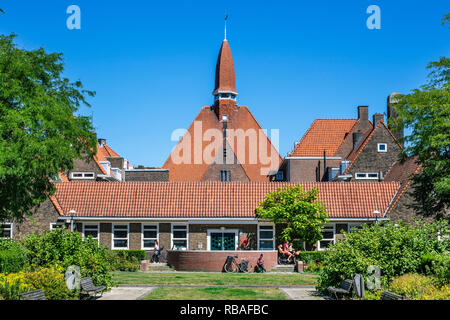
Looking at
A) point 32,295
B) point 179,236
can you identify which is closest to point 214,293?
point 32,295

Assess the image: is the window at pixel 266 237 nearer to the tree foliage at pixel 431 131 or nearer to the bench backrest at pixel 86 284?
the tree foliage at pixel 431 131

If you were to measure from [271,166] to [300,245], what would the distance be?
3739 centimetres

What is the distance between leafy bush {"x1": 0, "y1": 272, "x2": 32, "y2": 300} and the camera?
15.2m

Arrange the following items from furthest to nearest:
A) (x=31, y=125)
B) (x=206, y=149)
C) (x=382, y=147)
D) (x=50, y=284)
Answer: (x=206, y=149)
(x=382, y=147)
(x=31, y=125)
(x=50, y=284)

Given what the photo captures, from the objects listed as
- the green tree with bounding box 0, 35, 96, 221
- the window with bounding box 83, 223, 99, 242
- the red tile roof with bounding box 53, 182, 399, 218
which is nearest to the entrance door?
the red tile roof with bounding box 53, 182, 399, 218

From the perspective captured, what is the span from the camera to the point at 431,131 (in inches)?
1150

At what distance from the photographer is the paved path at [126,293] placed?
1978 centimetres

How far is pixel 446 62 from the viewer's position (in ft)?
96.3

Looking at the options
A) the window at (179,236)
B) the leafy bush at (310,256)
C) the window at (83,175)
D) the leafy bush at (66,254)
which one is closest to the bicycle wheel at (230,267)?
the leafy bush at (310,256)

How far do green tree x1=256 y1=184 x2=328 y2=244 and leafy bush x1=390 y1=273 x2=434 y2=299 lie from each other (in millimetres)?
18037

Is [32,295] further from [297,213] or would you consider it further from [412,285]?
[297,213]

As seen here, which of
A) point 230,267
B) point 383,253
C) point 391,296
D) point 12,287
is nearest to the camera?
point 391,296

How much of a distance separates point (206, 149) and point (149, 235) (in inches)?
1428
